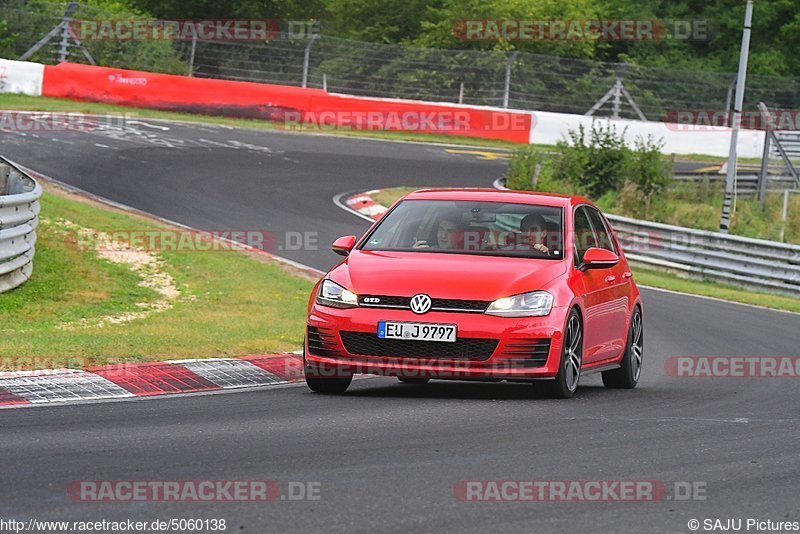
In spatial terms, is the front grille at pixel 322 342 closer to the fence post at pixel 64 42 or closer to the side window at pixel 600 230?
the side window at pixel 600 230

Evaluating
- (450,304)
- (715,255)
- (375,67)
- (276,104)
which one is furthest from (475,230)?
(375,67)

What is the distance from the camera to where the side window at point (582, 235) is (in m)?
11.0

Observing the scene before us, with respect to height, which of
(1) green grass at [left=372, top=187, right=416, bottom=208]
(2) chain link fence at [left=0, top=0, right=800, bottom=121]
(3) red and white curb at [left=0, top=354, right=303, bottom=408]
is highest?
(2) chain link fence at [left=0, top=0, right=800, bottom=121]

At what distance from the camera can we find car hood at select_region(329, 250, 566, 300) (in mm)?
9859

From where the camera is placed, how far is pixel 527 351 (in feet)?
32.2

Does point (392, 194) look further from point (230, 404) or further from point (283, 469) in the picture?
point (283, 469)

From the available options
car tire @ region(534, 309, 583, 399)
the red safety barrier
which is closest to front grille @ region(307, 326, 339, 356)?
car tire @ region(534, 309, 583, 399)

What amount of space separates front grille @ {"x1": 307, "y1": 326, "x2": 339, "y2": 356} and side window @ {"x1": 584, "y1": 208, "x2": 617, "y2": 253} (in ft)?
9.27

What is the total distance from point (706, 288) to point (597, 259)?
1512 cm

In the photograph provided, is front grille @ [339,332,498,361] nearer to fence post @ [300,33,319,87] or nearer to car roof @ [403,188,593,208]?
car roof @ [403,188,593,208]

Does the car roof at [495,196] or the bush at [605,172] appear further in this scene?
the bush at [605,172]

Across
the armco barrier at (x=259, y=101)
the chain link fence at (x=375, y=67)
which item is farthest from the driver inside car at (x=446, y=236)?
the chain link fence at (x=375, y=67)

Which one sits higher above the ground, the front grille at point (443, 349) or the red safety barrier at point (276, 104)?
the red safety barrier at point (276, 104)

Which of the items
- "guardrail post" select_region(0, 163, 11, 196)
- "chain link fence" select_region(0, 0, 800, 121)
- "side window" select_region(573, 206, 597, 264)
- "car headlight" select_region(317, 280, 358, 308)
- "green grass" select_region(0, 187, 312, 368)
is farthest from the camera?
"chain link fence" select_region(0, 0, 800, 121)
